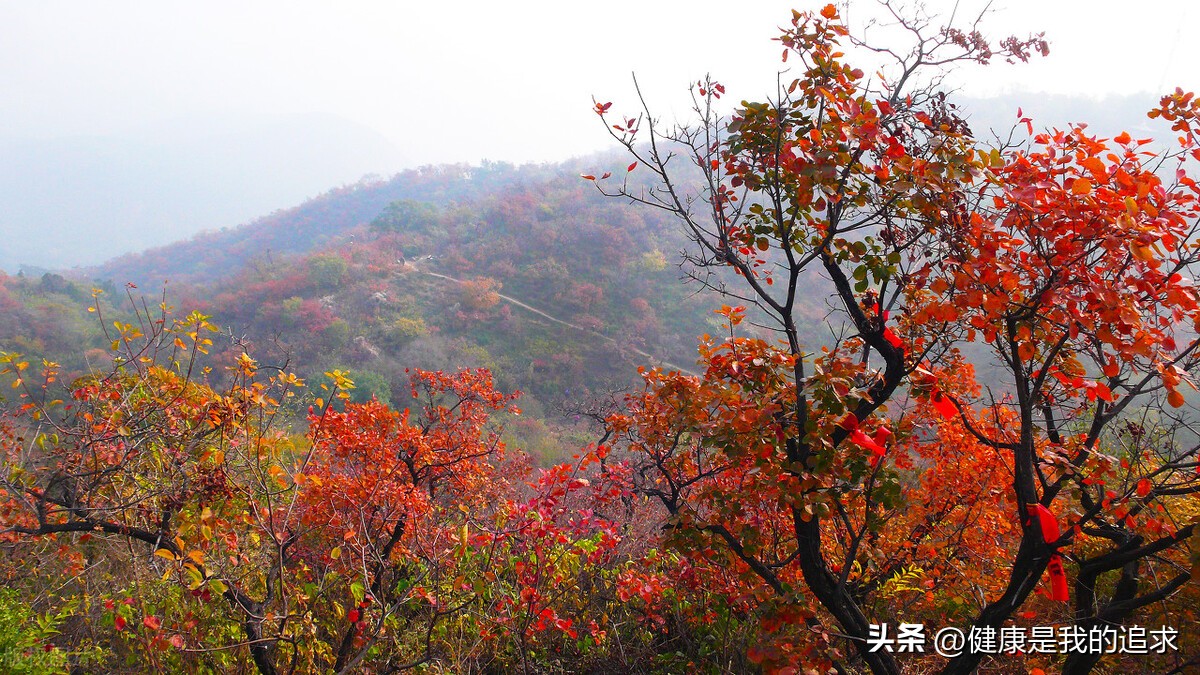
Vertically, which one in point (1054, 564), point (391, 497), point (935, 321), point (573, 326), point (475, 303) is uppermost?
point (475, 303)

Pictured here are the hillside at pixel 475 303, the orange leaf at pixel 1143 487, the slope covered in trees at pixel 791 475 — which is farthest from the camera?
the hillside at pixel 475 303

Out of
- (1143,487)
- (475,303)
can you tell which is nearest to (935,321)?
(1143,487)

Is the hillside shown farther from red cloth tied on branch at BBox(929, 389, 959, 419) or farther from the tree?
red cloth tied on branch at BBox(929, 389, 959, 419)

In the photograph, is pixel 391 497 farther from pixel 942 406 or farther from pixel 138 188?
pixel 138 188

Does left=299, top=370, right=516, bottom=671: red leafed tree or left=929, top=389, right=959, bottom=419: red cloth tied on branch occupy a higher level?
left=929, top=389, right=959, bottom=419: red cloth tied on branch

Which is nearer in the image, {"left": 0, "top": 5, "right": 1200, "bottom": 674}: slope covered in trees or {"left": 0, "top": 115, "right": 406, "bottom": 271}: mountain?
{"left": 0, "top": 5, "right": 1200, "bottom": 674}: slope covered in trees

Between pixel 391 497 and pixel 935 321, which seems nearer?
pixel 935 321

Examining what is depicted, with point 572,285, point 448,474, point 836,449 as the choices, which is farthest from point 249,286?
point 836,449

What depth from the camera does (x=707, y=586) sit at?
3525mm

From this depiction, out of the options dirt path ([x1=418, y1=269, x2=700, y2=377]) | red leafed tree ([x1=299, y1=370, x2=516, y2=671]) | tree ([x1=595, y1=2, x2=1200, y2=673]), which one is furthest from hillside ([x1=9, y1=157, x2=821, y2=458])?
tree ([x1=595, y1=2, x2=1200, y2=673])

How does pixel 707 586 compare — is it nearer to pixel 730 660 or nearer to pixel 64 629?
pixel 730 660

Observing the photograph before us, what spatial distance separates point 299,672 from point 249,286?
2687cm

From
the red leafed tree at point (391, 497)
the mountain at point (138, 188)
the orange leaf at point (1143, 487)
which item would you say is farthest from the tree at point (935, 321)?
the mountain at point (138, 188)

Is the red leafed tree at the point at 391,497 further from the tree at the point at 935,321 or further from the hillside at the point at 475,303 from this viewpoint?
the hillside at the point at 475,303
